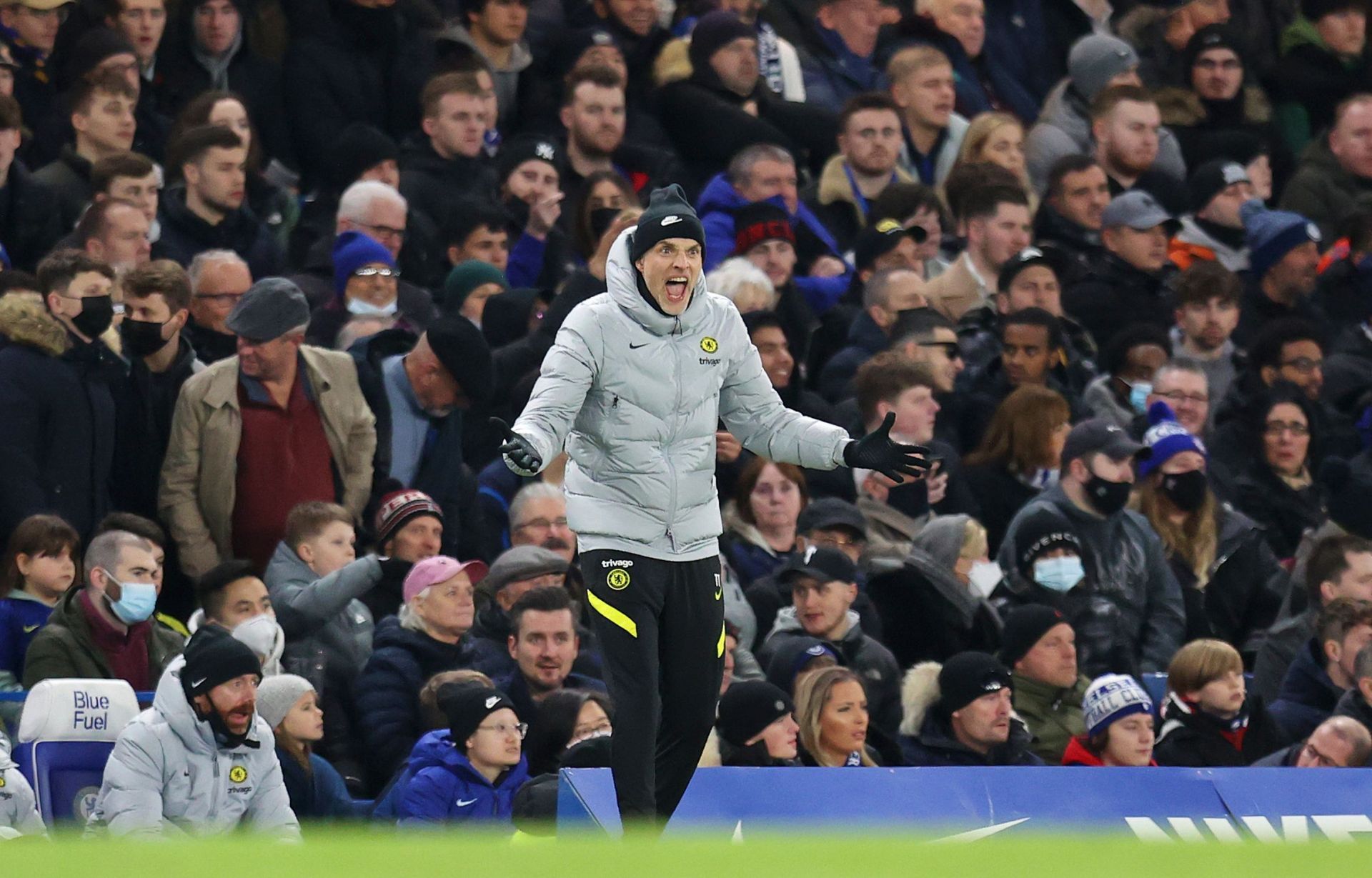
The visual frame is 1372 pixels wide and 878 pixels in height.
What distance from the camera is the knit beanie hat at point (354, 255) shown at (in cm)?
1311

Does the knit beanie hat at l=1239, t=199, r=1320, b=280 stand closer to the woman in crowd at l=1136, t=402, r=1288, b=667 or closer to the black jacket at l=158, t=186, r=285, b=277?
the woman in crowd at l=1136, t=402, r=1288, b=667

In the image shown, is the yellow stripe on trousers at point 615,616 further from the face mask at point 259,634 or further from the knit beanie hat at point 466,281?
the knit beanie hat at point 466,281

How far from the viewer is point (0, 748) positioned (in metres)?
9.81

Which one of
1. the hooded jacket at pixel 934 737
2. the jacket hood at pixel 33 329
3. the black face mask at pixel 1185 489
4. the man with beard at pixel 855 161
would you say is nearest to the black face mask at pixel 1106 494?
the black face mask at pixel 1185 489

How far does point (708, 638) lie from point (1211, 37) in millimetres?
10713

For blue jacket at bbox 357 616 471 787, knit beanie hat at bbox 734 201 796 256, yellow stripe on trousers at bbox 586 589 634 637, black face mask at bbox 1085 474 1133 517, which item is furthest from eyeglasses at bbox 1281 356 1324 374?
yellow stripe on trousers at bbox 586 589 634 637

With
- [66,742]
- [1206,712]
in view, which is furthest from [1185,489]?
[66,742]

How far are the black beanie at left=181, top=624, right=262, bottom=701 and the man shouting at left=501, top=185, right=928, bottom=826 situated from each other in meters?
1.74

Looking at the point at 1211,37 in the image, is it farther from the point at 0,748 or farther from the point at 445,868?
the point at 445,868

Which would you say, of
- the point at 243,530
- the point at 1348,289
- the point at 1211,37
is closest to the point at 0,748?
the point at 243,530

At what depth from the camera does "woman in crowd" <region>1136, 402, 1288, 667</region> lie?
1330cm

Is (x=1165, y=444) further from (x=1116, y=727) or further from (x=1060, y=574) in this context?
(x=1116, y=727)

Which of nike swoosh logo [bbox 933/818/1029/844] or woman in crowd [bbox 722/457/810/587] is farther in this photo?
woman in crowd [bbox 722/457/810/587]

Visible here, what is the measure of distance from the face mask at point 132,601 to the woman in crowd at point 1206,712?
4.28 meters
